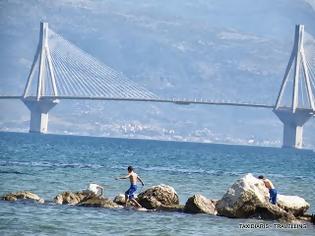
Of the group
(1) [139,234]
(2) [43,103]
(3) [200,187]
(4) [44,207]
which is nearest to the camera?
(1) [139,234]

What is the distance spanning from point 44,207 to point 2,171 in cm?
1822

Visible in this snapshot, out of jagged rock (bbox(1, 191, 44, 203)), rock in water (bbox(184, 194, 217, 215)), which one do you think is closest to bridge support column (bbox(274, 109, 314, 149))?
jagged rock (bbox(1, 191, 44, 203))

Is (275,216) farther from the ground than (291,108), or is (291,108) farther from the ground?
(291,108)

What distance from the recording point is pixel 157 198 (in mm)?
29438

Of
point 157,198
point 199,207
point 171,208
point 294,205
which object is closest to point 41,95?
point 157,198

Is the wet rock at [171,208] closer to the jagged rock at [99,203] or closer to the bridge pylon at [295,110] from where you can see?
the jagged rock at [99,203]

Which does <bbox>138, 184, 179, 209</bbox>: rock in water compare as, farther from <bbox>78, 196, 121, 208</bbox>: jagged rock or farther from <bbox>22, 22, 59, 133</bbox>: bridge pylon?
<bbox>22, 22, 59, 133</bbox>: bridge pylon

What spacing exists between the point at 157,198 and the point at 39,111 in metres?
99.4

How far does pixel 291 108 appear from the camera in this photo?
410ft

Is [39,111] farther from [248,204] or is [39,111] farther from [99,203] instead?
[248,204]

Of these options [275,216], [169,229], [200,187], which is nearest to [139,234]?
[169,229]

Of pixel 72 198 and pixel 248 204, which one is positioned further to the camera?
pixel 72 198

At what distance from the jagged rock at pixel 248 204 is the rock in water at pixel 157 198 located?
7.00 ft

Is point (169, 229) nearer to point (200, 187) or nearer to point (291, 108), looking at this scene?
point (200, 187)
